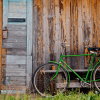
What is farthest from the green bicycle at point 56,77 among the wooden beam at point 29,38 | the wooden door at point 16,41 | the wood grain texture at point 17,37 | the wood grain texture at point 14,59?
the wood grain texture at point 17,37

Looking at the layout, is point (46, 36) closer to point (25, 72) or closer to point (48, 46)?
point (48, 46)

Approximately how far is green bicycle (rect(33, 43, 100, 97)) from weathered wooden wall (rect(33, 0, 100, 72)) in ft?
1.03

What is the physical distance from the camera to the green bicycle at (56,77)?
409 cm

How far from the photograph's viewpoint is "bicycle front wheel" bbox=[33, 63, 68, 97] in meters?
4.16

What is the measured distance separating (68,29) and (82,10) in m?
0.77

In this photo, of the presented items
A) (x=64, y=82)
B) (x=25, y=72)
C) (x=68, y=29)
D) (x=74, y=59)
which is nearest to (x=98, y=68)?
(x=74, y=59)

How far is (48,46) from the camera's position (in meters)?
4.53

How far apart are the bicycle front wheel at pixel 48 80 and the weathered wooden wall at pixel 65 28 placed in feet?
0.92

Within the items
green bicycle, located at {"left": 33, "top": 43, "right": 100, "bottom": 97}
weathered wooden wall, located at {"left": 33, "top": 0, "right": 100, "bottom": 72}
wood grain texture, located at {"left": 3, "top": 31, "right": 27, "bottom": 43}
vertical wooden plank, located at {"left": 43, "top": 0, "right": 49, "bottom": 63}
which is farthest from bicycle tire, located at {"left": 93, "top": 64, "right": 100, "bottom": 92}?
wood grain texture, located at {"left": 3, "top": 31, "right": 27, "bottom": 43}

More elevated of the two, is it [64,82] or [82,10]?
[82,10]

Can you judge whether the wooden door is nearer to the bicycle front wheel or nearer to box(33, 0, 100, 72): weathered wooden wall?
box(33, 0, 100, 72): weathered wooden wall

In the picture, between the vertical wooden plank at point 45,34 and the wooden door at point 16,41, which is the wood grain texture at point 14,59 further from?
the vertical wooden plank at point 45,34

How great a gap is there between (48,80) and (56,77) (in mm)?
312

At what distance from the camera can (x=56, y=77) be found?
14.0 ft
